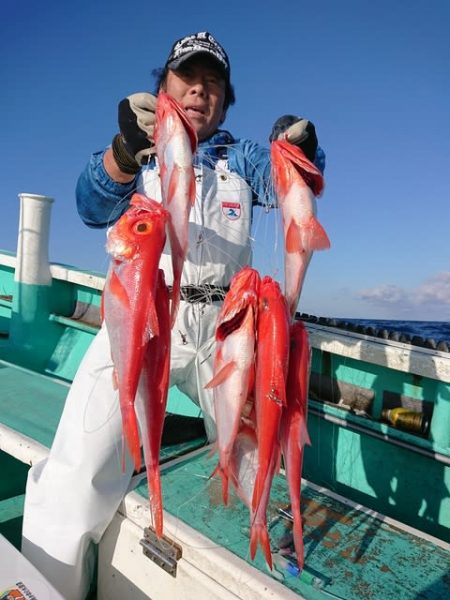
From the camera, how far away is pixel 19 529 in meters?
3.10

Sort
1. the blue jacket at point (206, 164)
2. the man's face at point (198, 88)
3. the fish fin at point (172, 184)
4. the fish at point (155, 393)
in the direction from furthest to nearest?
the man's face at point (198, 88), the blue jacket at point (206, 164), the fish fin at point (172, 184), the fish at point (155, 393)

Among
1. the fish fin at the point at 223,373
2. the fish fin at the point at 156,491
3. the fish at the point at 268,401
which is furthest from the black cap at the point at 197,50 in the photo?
the fish fin at the point at 156,491

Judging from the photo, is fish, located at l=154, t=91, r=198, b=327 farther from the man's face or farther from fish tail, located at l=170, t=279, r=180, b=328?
the man's face

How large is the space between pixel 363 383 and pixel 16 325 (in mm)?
4535

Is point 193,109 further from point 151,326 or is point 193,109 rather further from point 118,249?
point 151,326

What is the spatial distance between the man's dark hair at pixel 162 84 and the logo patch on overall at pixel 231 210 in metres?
0.73

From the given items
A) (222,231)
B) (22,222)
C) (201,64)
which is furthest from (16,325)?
(201,64)

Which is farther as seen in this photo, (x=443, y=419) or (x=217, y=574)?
(x=443, y=419)

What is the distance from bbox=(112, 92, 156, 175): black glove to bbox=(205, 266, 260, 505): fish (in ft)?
3.08

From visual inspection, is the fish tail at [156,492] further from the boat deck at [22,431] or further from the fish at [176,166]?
the boat deck at [22,431]

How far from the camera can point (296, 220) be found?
197 cm

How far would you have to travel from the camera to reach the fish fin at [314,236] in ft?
6.42

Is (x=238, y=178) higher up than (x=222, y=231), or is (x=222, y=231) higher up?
(x=238, y=178)

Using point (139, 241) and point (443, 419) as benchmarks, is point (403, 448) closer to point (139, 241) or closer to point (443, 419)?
point (443, 419)
